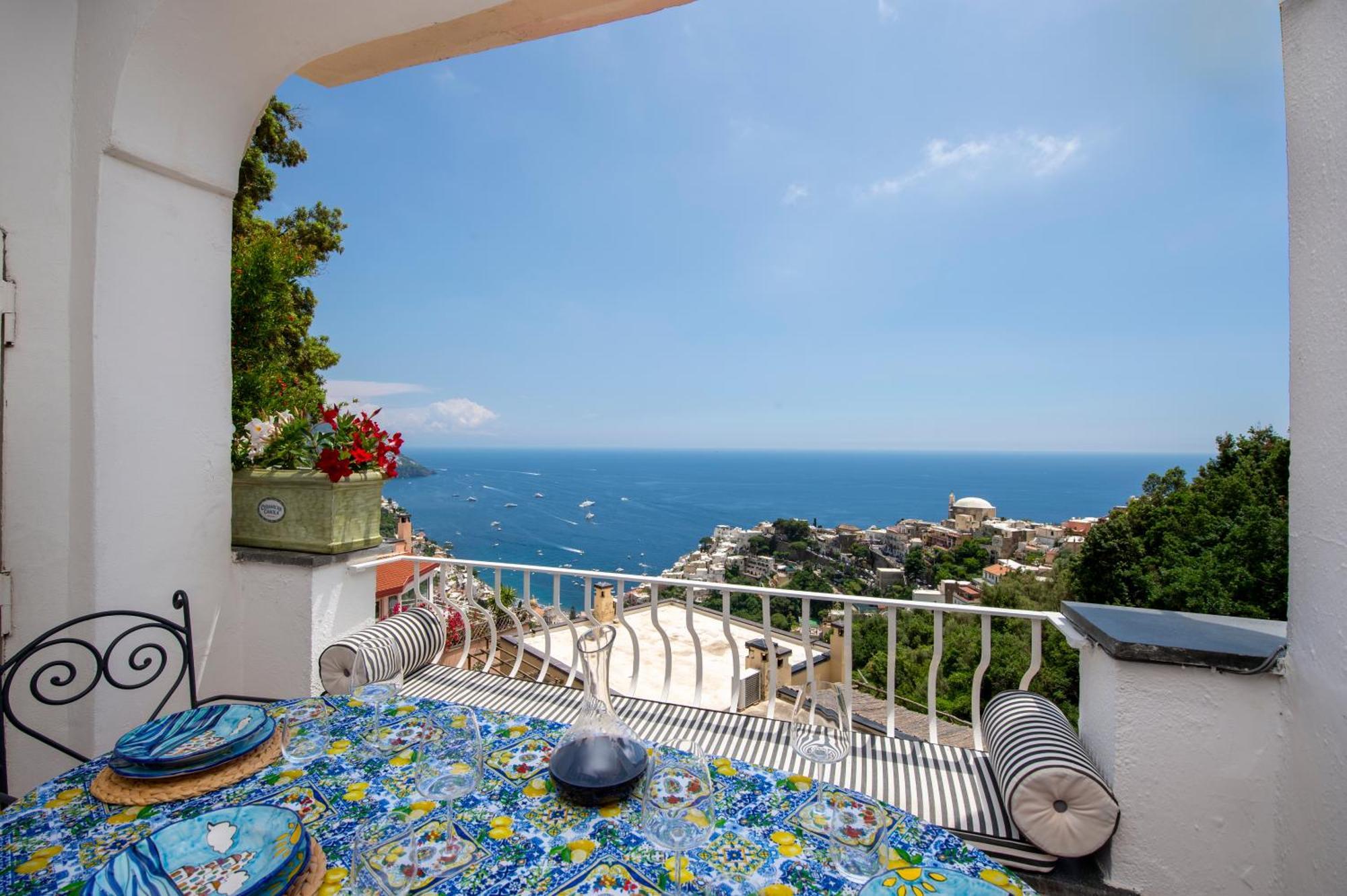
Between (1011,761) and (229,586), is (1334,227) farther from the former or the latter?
(229,586)

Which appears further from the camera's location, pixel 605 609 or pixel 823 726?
pixel 605 609

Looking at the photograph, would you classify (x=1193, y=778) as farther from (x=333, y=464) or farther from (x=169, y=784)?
(x=333, y=464)

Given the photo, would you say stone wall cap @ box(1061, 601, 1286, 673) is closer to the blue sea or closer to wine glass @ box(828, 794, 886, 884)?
wine glass @ box(828, 794, 886, 884)

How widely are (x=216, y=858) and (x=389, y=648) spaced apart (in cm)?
176

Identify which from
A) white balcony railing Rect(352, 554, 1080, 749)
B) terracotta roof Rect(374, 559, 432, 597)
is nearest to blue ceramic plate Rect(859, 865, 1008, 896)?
white balcony railing Rect(352, 554, 1080, 749)

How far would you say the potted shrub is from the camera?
2.33m

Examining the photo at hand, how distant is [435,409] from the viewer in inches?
1547

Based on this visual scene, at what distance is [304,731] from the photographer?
3.73 ft

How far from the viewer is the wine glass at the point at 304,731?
3.46ft

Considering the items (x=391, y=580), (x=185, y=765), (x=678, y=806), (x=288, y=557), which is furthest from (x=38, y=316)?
(x=391, y=580)

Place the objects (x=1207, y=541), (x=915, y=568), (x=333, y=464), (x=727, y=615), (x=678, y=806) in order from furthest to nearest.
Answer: (x=915, y=568) < (x=1207, y=541) < (x=727, y=615) < (x=333, y=464) < (x=678, y=806)

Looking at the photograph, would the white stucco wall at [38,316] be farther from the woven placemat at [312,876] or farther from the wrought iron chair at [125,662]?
the woven placemat at [312,876]

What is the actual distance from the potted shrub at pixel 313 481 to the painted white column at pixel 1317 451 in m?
3.07

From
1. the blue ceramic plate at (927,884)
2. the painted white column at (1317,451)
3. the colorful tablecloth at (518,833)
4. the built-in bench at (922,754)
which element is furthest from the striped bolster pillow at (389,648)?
the painted white column at (1317,451)
